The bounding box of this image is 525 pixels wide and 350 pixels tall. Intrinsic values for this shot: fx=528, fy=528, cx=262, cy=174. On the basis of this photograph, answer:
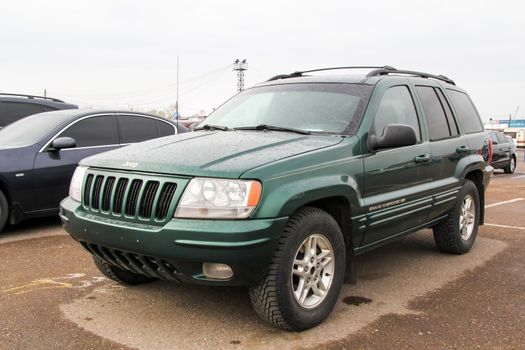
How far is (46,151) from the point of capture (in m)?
6.49

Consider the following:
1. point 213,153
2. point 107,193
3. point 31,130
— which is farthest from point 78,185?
point 31,130

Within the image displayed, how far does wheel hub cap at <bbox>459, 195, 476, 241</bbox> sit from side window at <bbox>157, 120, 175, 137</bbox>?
4.35m

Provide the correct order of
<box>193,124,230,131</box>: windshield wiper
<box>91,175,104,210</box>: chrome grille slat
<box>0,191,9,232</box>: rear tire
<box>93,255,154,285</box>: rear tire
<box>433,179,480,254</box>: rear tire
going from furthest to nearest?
<box>0,191,9,232</box>: rear tire < <box>433,179,480,254</box>: rear tire < <box>193,124,230,131</box>: windshield wiper < <box>93,255,154,285</box>: rear tire < <box>91,175,104,210</box>: chrome grille slat

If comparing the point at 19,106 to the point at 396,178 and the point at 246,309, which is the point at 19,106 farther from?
the point at 396,178

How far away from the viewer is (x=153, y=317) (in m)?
3.72

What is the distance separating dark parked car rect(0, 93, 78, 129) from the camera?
8.56 meters

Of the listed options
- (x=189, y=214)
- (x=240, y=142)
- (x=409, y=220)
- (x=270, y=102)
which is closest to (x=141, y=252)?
(x=189, y=214)

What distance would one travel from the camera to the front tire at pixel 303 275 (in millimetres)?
3219

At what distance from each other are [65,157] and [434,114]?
441 centimetres

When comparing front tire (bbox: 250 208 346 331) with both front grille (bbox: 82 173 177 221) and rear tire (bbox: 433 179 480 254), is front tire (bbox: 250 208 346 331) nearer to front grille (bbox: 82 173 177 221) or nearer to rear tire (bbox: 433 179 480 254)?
front grille (bbox: 82 173 177 221)

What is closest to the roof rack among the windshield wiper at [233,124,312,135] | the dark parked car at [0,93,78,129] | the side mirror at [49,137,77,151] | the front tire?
the windshield wiper at [233,124,312,135]

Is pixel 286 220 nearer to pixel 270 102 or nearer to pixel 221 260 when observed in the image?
pixel 221 260

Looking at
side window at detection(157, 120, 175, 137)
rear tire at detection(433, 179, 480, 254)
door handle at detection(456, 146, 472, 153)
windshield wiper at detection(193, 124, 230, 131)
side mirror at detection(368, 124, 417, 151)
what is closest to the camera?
side mirror at detection(368, 124, 417, 151)

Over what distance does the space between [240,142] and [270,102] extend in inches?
39.3
